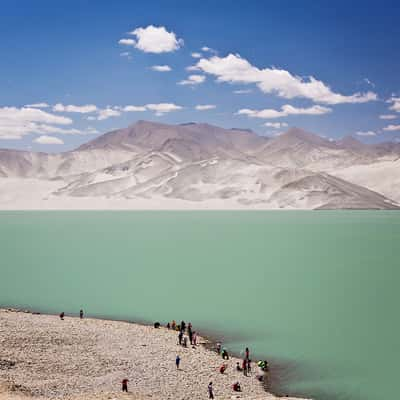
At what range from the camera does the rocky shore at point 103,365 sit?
21891 mm

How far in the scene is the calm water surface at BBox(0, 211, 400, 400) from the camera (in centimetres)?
2859

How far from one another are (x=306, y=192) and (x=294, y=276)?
422ft

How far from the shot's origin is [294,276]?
2124 inches

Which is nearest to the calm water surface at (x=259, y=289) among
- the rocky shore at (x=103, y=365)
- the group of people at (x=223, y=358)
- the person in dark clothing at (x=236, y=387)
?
the group of people at (x=223, y=358)

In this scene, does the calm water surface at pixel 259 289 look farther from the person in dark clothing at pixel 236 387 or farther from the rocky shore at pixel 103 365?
the rocky shore at pixel 103 365

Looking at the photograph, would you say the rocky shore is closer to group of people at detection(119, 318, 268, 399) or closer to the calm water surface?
group of people at detection(119, 318, 268, 399)

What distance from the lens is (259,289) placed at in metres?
47.3

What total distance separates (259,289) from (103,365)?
2408 cm

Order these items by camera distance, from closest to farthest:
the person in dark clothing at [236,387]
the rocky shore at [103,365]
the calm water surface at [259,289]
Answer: the rocky shore at [103,365] < the person in dark clothing at [236,387] < the calm water surface at [259,289]

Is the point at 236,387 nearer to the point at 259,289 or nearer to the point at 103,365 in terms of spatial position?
the point at 103,365

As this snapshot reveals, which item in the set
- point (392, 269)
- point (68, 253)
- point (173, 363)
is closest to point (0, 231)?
point (68, 253)

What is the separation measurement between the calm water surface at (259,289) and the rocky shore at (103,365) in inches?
142

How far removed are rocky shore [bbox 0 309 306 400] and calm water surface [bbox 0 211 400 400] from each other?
3613 mm

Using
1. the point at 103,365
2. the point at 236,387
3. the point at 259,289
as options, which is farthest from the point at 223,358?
the point at 259,289
